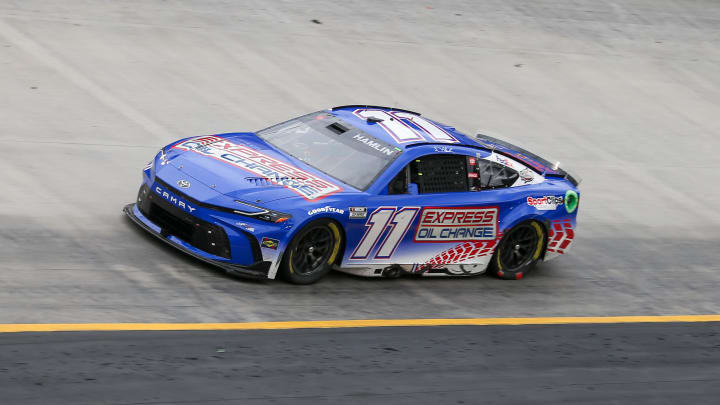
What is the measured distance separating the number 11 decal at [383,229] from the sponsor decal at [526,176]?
1.54m

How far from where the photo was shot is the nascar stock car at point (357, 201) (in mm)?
8336

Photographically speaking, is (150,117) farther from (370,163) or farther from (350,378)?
(350,378)

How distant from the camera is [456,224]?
9.38m

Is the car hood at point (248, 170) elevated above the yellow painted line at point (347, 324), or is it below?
above

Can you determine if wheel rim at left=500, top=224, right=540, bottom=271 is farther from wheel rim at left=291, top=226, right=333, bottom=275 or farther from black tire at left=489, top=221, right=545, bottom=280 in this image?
wheel rim at left=291, top=226, right=333, bottom=275

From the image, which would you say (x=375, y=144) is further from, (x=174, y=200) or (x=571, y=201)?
(x=571, y=201)

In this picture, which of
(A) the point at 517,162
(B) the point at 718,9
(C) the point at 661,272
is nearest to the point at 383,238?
(A) the point at 517,162

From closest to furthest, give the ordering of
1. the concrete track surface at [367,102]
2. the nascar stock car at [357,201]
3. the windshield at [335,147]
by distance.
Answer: the concrete track surface at [367,102], the nascar stock car at [357,201], the windshield at [335,147]

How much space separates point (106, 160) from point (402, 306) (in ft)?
14.1

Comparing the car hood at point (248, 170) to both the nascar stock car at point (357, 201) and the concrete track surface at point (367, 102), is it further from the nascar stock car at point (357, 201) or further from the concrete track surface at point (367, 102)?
the concrete track surface at point (367, 102)

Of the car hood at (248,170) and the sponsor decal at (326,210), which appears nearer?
the sponsor decal at (326,210)

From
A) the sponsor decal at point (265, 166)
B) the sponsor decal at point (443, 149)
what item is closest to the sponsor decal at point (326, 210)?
the sponsor decal at point (265, 166)

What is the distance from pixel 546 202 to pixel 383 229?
2.08 metres

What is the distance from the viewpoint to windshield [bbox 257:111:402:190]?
9.05 m
